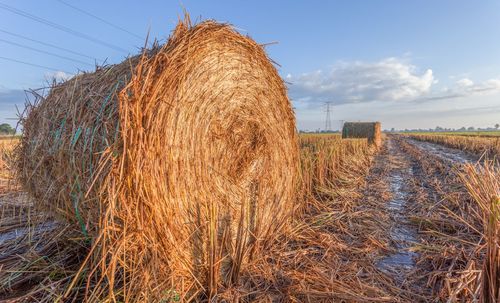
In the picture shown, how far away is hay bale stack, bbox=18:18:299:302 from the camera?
2248mm

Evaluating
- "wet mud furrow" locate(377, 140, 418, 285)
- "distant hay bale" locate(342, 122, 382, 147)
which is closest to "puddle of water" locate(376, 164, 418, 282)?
"wet mud furrow" locate(377, 140, 418, 285)

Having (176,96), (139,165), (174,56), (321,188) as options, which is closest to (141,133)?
(139,165)

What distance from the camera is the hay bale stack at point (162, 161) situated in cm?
225

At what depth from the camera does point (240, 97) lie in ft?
11.8

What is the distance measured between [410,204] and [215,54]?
5.24 metres

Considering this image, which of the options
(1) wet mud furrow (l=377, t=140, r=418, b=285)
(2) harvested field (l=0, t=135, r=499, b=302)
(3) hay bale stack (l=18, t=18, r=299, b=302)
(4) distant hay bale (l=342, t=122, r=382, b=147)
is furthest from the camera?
(4) distant hay bale (l=342, t=122, r=382, b=147)

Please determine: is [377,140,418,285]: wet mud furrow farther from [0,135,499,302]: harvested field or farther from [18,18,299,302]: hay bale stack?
[18,18,299,302]: hay bale stack

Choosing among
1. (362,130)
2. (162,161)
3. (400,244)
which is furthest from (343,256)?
(362,130)

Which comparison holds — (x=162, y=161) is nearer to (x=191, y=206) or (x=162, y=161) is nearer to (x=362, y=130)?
(x=191, y=206)

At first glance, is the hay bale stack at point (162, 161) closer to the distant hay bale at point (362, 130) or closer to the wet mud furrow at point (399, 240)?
the wet mud furrow at point (399, 240)

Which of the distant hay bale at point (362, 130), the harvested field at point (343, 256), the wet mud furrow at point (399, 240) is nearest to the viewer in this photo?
the harvested field at point (343, 256)

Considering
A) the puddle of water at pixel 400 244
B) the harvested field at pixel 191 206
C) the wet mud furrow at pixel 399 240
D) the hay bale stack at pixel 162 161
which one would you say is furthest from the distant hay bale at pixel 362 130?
the hay bale stack at pixel 162 161

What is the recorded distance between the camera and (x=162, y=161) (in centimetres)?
255

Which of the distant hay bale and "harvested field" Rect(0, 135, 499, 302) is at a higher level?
the distant hay bale
